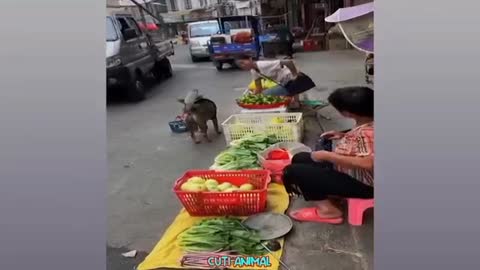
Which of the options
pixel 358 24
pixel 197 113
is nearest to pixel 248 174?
pixel 358 24

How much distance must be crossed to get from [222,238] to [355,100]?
3.82ft

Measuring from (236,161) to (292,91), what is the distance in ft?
8.25

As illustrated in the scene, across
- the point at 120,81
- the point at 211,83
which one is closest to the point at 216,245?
the point at 120,81

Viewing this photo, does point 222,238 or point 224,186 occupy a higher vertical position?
point 224,186

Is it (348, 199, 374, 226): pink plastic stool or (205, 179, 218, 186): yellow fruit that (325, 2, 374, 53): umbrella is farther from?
(205, 179, 218, 186): yellow fruit

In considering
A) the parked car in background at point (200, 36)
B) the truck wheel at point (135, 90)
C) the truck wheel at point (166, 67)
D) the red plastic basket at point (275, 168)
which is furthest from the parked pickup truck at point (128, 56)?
the red plastic basket at point (275, 168)

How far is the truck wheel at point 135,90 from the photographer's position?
8.77 m

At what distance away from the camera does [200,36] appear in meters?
15.5

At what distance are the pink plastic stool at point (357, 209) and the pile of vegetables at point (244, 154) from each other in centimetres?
114

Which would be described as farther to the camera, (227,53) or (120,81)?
(227,53)

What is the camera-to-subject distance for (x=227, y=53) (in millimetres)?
13164

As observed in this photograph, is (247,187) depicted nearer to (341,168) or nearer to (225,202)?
(225,202)

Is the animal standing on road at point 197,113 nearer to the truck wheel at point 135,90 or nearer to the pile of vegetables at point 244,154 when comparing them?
the pile of vegetables at point 244,154

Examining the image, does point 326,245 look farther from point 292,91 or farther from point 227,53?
point 227,53
